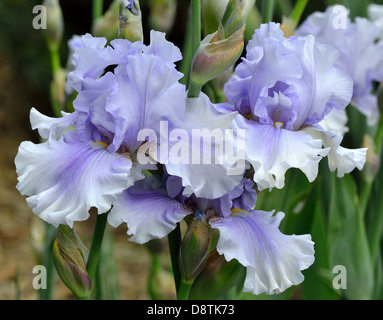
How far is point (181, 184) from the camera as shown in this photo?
601 millimetres

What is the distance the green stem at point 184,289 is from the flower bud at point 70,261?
0.11 meters

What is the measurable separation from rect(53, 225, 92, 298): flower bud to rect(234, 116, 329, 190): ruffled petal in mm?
221

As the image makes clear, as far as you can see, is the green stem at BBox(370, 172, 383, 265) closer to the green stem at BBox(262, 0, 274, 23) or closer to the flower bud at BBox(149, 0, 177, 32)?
the green stem at BBox(262, 0, 274, 23)

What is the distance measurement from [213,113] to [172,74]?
0.06 metres

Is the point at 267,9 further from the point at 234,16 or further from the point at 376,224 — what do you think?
the point at 376,224

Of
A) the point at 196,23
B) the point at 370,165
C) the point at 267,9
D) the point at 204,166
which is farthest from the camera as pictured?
the point at 370,165

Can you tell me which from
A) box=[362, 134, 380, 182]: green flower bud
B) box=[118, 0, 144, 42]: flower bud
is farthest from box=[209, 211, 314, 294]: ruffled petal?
box=[362, 134, 380, 182]: green flower bud

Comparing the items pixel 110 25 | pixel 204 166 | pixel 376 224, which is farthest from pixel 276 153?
pixel 376 224

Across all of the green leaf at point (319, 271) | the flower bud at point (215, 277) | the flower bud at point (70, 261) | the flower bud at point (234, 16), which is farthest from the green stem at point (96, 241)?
the green leaf at point (319, 271)

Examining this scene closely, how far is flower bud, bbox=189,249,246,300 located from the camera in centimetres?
64

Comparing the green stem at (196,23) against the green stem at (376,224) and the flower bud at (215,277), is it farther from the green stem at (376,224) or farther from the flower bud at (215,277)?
the green stem at (376,224)

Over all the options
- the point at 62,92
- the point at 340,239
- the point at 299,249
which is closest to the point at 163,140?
the point at 299,249

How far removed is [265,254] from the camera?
0.58 meters

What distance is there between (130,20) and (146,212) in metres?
0.21
